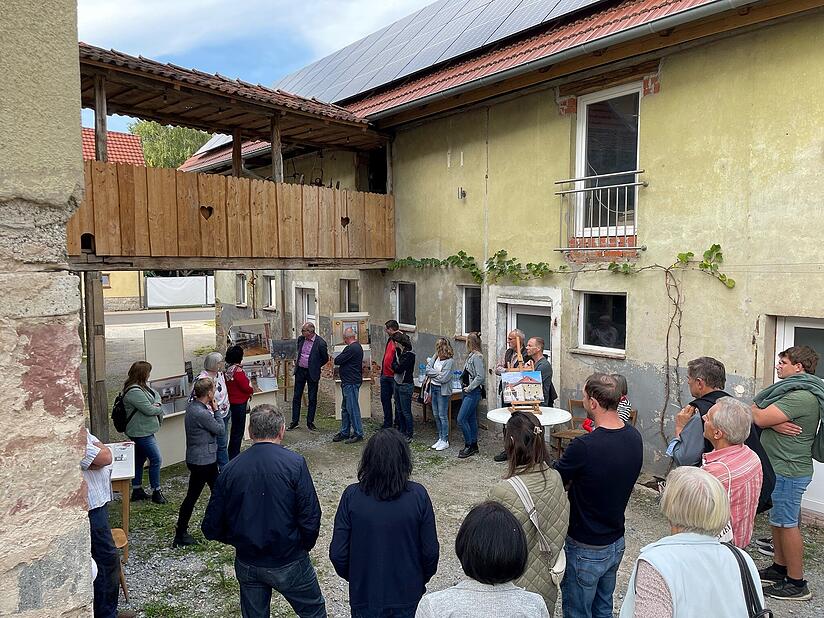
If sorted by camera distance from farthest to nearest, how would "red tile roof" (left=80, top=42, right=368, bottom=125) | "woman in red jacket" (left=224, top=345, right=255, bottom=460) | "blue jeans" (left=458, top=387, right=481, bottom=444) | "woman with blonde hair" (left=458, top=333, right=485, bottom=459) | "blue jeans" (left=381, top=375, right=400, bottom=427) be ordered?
"blue jeans" (left=381, top=375, right=400, bottom=427) → "blue jeans" (left=458, top=387, right=481, bottom=444) → "woman with blonde hair" (left=458, top=333, right=485, bottom=459) → "woman in red jacket" (left=224, top=345, right=255, bottom=460) → "red tile roof" (left=80, top=42, right=368, bottom=125)

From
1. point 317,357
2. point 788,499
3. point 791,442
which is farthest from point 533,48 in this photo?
point 788,499

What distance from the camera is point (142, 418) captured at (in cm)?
643

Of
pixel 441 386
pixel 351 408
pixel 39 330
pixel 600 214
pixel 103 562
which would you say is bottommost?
pixel 351 408

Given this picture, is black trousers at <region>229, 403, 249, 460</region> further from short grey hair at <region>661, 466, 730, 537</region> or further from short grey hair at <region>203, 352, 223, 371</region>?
short grey hair at <region>661, 466, 730, 537</region>

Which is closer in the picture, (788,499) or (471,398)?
(788,499)

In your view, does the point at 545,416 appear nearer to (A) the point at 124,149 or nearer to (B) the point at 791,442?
(B) the point at 791,442

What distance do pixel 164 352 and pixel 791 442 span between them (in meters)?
6.96

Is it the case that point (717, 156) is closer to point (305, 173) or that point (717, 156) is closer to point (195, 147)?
point (305, 173)

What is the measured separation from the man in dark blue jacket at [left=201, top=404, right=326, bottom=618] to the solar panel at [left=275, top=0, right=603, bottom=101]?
7.69 metres

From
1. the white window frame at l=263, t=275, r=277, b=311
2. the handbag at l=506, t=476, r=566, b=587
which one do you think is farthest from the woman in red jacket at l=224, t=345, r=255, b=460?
the white window frame at l=263, t=275, r=277, b=311

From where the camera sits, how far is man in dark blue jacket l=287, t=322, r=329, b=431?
32.4 ft

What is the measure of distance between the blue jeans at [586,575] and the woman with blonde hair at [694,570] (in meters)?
1.13

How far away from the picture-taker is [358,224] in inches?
418

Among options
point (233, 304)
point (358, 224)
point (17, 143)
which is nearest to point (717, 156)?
point (358, 224)
